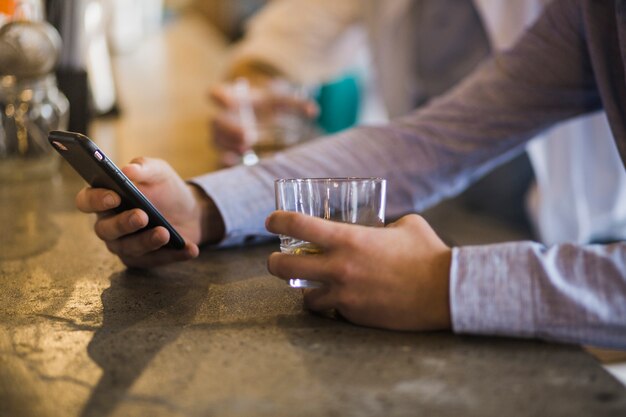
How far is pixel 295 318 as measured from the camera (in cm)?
62

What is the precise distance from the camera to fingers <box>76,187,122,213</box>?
2.33 feet

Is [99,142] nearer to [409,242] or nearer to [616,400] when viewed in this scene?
[409,242]

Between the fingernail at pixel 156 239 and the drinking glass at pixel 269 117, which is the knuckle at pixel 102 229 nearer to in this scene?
the fingernail at pixel 156 239

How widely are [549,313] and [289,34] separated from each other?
1.86 meters

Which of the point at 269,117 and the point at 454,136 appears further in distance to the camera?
the point at 269,117

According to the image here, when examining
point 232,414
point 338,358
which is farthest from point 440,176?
point 232,414

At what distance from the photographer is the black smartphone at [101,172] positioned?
25.2 inches

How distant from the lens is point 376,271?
58cm

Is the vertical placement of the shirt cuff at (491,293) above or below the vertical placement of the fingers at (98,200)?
below

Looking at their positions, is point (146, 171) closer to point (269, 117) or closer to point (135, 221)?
point (135, 221)

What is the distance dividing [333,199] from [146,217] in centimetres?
19

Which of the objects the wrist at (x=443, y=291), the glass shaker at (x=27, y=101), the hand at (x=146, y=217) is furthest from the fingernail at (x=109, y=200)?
the glass shaker at (x=27, y=101)

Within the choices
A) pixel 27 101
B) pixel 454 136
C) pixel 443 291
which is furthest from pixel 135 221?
pixel 27 101

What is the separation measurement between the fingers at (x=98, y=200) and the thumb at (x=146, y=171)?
0.21 ft
